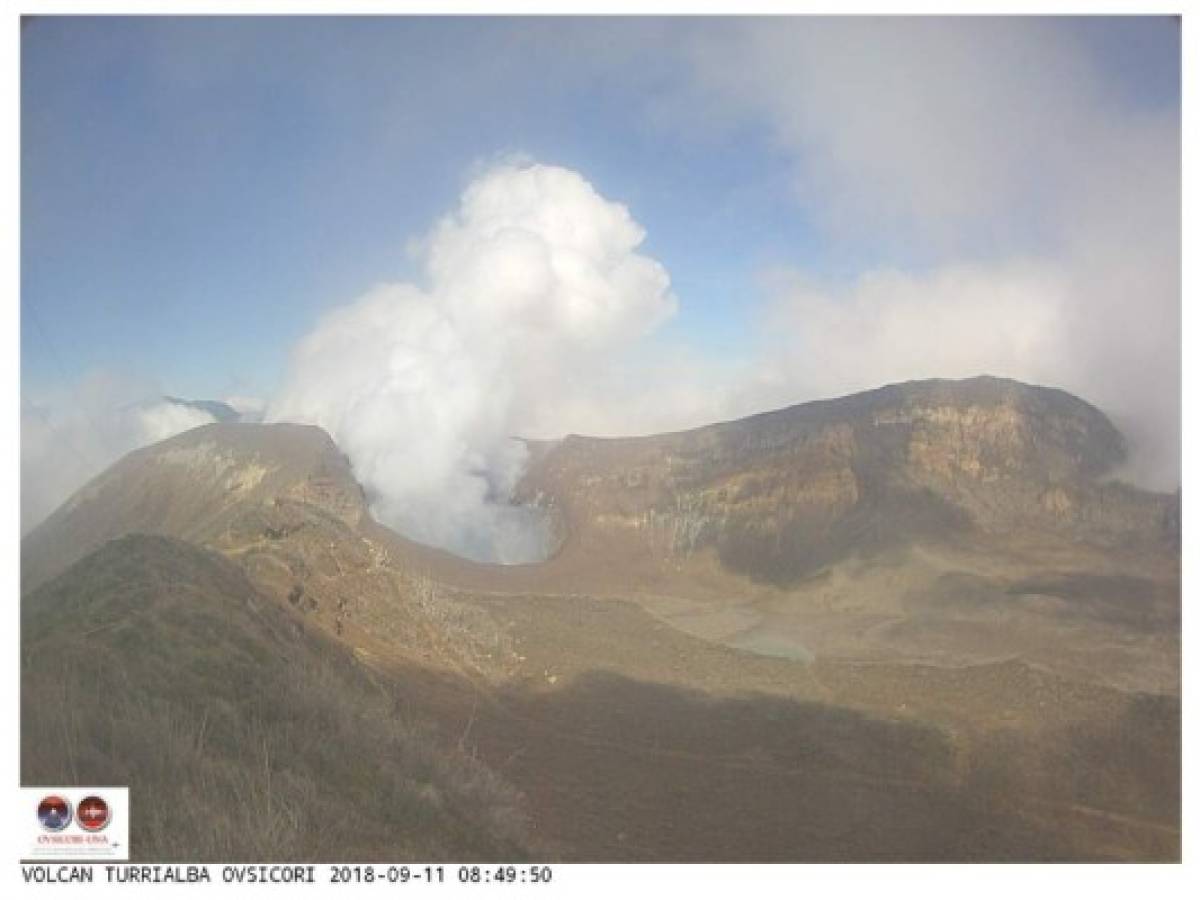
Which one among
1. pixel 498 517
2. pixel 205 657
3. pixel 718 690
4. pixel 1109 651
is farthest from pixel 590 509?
pixel 205 657

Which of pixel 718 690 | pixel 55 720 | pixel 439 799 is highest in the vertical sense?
pixel 55 720

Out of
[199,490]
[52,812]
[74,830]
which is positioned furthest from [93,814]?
[199,490]

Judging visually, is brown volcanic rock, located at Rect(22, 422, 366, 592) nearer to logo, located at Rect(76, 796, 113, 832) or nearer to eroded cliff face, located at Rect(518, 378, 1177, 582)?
logo, located at Rect(76, 796, 113, 832)

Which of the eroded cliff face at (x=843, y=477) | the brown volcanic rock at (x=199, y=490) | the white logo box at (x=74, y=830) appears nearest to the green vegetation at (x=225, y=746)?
the white logo box at (x=74, y=830)

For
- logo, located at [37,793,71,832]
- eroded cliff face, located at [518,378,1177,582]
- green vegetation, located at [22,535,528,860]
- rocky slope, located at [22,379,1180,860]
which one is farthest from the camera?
eroded cliff face, located at [518,378,1177,582]

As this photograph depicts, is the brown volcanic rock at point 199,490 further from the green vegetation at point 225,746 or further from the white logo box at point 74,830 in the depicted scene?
the white logo box at point 74,830

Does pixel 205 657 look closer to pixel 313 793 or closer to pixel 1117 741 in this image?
pixel 313 793

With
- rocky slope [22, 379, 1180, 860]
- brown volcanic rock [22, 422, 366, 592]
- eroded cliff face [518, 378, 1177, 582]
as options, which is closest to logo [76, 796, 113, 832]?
rocky slope [22, 379, 1180, 860]
